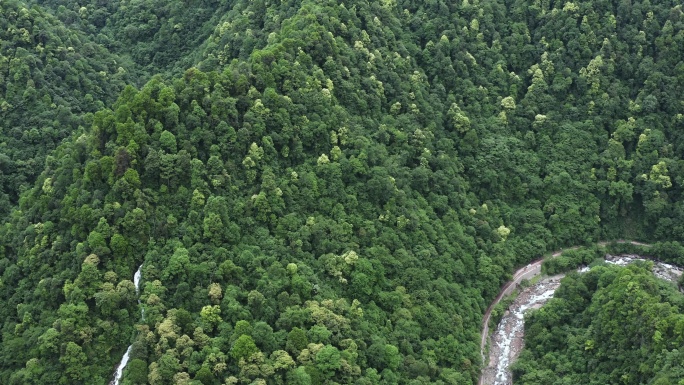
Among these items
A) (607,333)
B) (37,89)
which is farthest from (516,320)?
(37,89)

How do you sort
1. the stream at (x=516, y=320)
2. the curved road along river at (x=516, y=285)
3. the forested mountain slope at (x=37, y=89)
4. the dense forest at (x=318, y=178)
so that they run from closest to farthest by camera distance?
the dense forest at (x=318, y=178), the stream at (x=516, y=320), the curved road along river at (x=516, y=285), the forested mountain slope at (x=37, y=89)

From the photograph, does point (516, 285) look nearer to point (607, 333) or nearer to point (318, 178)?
point (607, 333)

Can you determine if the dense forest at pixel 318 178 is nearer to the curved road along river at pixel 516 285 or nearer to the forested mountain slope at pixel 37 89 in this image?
the forested mountain slope at pixel 37 89

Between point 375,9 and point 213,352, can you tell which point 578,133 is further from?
point 213,352

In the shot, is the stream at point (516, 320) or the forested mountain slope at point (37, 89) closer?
the stream at point (516, 320)

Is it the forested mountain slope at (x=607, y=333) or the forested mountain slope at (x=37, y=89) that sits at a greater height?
the forested mountain slope at (x=37, y=89)

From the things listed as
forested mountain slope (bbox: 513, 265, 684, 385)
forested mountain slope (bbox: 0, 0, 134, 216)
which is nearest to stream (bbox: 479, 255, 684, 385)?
forested mountain slope (bbox: 513, 265, 684, 385)

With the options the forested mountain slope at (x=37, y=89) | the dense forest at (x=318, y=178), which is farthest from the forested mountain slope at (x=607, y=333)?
the forested mountain slope at (x=37, y=89)
